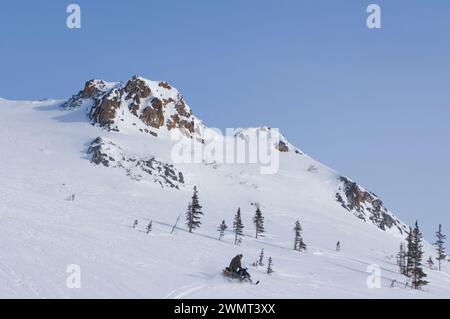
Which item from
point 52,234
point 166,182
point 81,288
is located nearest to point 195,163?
point 166,182

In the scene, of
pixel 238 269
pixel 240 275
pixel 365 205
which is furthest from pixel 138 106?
pixel 240 275

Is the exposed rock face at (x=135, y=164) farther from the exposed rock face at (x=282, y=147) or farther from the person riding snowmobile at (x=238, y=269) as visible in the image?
the person riding snowmobile at (x=238, y=269)

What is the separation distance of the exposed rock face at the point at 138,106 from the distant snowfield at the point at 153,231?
7526 mm

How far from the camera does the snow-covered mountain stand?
35.9 m

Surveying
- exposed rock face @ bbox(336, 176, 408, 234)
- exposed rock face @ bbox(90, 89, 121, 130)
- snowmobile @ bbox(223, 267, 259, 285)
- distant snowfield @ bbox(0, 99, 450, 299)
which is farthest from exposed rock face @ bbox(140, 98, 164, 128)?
snowmobile @ bbox(223, 267, 259, 285)

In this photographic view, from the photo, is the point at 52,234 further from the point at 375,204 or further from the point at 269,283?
the point at 375,204

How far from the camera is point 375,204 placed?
169 m

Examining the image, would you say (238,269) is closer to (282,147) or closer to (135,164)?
(135,164)

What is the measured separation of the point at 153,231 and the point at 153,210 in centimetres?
2656

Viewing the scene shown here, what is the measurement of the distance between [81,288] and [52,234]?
1456 cm

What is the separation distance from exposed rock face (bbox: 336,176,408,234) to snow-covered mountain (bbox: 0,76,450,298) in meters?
0.51

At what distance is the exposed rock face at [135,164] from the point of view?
122 meters

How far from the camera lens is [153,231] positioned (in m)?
60.9

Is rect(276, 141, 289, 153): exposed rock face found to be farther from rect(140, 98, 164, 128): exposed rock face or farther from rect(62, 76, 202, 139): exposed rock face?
rect(140, 98, 164, 128): exposed rock face
